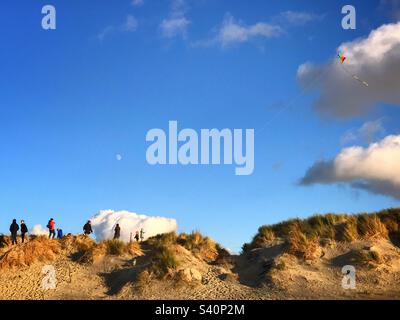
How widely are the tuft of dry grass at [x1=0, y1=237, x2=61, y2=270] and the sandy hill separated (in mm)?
54

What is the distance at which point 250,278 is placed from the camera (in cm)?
2606

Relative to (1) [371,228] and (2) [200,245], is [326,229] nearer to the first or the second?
(1) [371,228]

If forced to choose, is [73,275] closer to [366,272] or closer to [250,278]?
[250,278]

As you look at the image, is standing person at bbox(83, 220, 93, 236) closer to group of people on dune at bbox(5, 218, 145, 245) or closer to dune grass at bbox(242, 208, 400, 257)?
group of people on dune at bbox(5, 218, 145, 245)

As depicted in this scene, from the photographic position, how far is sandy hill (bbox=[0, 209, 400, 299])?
24.1m

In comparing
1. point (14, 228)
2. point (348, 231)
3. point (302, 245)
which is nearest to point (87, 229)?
point (14, 228)

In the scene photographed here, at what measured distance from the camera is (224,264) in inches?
1109

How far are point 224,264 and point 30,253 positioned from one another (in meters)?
11.5

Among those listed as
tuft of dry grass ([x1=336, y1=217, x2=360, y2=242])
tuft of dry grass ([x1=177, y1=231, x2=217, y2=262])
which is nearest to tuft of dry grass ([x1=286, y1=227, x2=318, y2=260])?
tuft of dry grass ([x1=336, y1=217, x2=360, y2=242])

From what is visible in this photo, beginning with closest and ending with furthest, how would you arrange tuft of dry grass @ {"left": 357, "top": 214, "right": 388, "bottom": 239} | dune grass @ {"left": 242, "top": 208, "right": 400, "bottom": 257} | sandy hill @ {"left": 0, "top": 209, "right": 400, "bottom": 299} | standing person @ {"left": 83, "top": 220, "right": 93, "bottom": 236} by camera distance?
sandy hill @ {"left": 0, "top": 209, "right": 400, "bottom": 299}, dune grass @ {"left": 242, "top": 208, "right": 400, "bottom": 257}, tuft of dry grass @ {"left": 357, "top": 214, "right": 388, "bottom": 239}, standing person @ {"left": 83, "top": 220, "right": 93, "bottom": 236}
